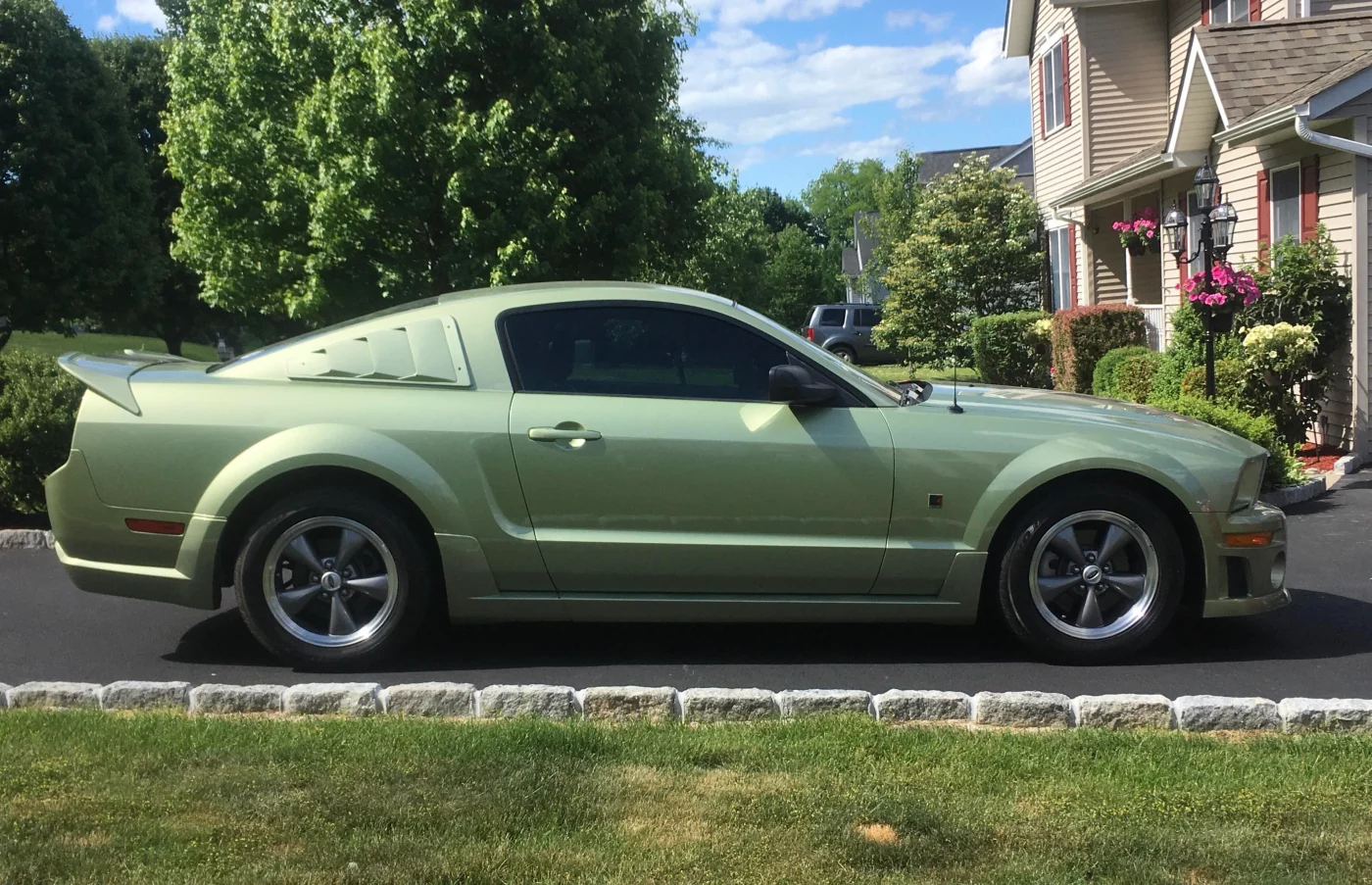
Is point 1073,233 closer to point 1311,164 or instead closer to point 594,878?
point 1311,164

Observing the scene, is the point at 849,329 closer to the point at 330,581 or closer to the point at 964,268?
the point at 964,268

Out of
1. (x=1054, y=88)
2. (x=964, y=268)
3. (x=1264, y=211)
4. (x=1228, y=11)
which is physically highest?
(x=1054, y=88)

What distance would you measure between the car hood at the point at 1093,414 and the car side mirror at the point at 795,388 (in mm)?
540

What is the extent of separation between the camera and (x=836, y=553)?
5340 mm

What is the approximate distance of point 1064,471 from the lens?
5.31 m

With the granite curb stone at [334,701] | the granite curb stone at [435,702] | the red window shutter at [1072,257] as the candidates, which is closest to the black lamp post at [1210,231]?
the granite curb stone at [435,702]

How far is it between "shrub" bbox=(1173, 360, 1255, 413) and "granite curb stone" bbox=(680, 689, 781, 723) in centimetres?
815

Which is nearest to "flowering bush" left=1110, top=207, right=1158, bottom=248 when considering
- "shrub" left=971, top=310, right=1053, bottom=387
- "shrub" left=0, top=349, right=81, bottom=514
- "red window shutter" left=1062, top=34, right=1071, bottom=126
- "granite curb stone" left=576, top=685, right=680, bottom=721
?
"shrub" left=971, top=310, right=1053, bottom=387

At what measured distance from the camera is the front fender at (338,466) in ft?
17.4

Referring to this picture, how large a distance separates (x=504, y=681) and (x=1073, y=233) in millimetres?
20331

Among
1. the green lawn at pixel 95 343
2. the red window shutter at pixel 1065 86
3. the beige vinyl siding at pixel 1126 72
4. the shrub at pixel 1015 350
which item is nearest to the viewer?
the beige vinyl siding at pixel 1126 72

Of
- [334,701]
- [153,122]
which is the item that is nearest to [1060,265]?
[334,701]

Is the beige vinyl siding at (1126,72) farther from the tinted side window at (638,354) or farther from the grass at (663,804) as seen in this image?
the grass at (663,804)

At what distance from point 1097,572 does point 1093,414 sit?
2.38 feet
